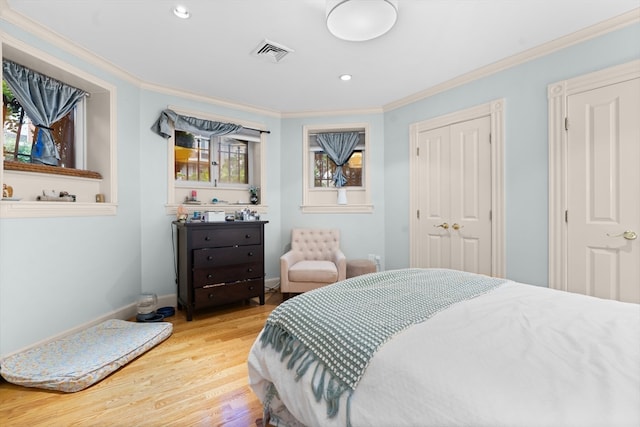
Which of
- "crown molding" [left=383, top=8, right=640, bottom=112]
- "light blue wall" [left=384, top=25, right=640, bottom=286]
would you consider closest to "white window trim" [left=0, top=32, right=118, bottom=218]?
"crown molding" [left=383, top=8, right=640, bottom=112]

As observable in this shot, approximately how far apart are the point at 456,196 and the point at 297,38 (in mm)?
2269

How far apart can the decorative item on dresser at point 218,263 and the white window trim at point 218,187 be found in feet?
1.16

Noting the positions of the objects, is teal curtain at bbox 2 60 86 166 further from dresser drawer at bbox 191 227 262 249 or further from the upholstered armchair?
the upholstered armchair

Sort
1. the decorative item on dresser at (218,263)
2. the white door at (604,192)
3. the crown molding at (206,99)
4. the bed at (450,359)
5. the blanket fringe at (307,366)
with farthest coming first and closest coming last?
1. the crown molding at (206,99)
2. the decorative item on dresser at (218,263)
3. the white door at (604,192)
4. the blanket fringe at (307,366)
5. the bed at (450,359)

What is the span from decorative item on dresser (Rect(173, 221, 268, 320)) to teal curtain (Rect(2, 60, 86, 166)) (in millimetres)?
1219

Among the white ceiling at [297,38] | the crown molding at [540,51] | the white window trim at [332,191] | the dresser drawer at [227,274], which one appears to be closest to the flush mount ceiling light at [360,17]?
the white ceiling at [297,38]

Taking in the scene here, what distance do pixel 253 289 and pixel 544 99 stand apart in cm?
340

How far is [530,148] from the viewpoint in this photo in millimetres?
2633

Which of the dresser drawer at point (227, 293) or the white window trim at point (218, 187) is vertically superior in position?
the white window trim at point (218, 187)

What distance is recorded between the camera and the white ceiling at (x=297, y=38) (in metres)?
2.01

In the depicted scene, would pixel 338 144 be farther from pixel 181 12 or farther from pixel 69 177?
pixel 69 177

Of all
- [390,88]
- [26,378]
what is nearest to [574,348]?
[26,378]

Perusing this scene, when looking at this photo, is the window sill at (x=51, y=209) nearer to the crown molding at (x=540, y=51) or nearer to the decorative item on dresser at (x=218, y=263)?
the decorative item on dresser at (x=218, y=263)

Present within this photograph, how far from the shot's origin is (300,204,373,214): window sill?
4055 millimetres
